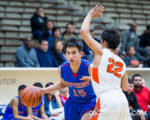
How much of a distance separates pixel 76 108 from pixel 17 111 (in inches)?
88.1

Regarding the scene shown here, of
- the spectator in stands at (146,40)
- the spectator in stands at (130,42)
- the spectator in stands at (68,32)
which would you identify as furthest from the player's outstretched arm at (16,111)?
the spectator in stands at (146,40)

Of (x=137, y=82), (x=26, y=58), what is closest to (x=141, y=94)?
(x=137, y=82)

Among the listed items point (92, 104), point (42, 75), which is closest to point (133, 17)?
point (42, 75)

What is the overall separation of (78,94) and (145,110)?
343 centimetres

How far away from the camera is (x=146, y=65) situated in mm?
10133

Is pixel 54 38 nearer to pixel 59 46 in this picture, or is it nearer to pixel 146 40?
pixel 59 46

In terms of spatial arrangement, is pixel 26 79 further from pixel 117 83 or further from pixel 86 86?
pixel 117 83

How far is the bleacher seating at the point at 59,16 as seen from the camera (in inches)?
441

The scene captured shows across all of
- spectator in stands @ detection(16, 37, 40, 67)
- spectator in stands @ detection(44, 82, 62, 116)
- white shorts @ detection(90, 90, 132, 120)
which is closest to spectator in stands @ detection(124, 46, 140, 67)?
spectator in stands @ detection(16, 37, 40, 67)

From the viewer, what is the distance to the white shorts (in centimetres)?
361

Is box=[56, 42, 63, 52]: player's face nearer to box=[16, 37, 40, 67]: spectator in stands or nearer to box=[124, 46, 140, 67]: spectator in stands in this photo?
box=[16, 37, 40, 67]: spectator in stands

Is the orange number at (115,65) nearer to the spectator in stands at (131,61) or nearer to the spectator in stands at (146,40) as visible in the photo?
Result: the spectator in stands at (131,61)

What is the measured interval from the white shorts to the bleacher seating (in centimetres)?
713

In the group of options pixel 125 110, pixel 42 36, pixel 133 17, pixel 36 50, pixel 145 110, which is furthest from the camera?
pixel 133 17
